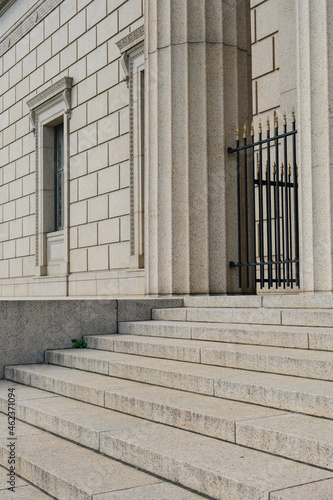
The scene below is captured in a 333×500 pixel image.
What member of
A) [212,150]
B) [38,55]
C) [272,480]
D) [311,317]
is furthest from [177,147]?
[38,55]

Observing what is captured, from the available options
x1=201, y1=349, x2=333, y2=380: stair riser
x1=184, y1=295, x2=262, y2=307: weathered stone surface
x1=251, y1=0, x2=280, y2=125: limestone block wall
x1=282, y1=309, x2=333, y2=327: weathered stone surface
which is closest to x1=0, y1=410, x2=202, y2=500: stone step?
x1=201, y1=349, x2=333, y2=380: stair riser

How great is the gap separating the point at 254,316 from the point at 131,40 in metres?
8.25

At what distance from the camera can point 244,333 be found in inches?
256

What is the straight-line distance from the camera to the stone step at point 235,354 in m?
5.09

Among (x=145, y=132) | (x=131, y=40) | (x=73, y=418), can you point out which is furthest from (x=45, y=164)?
(x=73, y=418)

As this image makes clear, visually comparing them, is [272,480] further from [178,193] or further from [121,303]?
[178,193]

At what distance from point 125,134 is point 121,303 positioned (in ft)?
19.2

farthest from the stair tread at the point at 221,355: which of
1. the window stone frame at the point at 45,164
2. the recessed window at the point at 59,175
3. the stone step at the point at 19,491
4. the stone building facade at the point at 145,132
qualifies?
the recessed window at the point at 59,175

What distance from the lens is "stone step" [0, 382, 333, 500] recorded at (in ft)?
11.8

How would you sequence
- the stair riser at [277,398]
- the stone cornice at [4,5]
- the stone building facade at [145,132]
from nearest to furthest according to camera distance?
→ the stair riser at [277,398], the stone building facade at [145,132], the stone cornice at [4,5]

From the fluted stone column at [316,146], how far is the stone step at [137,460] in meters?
3.00

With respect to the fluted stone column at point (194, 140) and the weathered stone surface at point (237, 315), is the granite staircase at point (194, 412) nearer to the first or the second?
the weathered stone surface at point (237, 315)

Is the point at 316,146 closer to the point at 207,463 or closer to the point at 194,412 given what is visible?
the point at 194,412

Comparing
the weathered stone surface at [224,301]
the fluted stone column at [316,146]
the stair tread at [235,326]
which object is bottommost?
the stair tread at [235,326]
